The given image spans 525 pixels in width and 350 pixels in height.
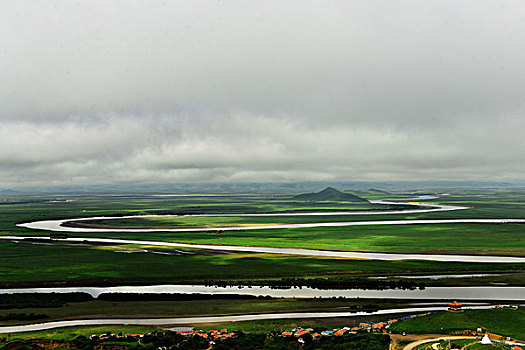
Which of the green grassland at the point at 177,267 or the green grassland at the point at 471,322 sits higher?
the green grassland at the point at 177,267

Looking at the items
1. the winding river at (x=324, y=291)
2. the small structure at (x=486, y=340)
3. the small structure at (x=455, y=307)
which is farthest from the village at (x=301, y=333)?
the winding river at (x=324, y=291)

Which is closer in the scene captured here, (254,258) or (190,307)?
(190,307)

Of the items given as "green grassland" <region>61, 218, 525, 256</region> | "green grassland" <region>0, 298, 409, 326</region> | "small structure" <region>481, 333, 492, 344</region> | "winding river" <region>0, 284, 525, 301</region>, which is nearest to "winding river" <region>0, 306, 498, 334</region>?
"green grassland" <region>0, 298, 409, 326</region>

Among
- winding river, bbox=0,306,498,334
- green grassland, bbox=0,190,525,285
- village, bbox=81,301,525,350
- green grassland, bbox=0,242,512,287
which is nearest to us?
village, bbox=81,301,525,350

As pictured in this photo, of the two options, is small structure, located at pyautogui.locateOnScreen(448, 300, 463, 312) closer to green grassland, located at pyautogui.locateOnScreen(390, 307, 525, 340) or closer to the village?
green grassland, located at pyautogui.locateOnScreen(390, 307, 525, 340)

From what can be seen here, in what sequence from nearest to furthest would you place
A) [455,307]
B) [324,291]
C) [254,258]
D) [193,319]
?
1. [193,319]
2. [455,307]
3. [324,291]
4. [254,258]

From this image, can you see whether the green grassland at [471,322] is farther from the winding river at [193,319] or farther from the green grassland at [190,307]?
the green grassland at [190,307]

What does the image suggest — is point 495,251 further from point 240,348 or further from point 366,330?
point 240,348

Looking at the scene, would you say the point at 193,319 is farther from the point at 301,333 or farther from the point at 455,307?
the point at 455,307

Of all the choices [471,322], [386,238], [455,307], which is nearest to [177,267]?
[455,307]
